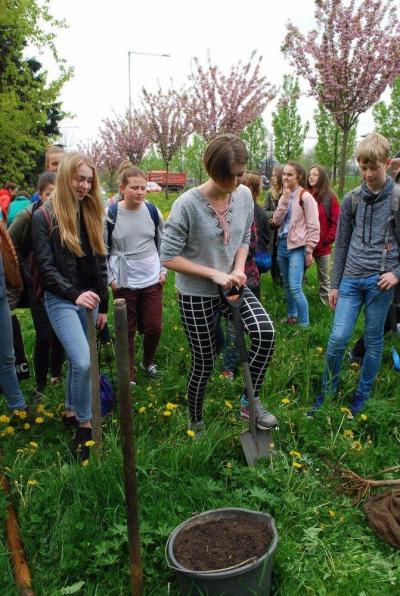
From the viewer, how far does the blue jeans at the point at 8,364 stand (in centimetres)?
365

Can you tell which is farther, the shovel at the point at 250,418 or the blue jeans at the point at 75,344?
the blue jeans at the point at 75,344

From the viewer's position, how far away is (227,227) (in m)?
3.08

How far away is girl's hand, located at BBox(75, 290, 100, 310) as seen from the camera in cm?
312

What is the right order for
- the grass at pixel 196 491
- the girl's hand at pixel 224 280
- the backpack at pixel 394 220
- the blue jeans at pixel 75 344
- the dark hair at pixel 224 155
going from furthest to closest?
1. the backpack at pixel 394 220
2. the blue jeans at pixel 75 344
3. the girl's hand at pixel 224 280
4. the dark hair at pixel 224 155
5. the grass at pixel 196 491

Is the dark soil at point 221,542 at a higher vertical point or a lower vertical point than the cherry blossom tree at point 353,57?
lower

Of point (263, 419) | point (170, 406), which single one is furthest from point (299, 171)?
point (263, 419)

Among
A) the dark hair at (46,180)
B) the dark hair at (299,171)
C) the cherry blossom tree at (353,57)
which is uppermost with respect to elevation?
the cherry blossom tree at (353,57)

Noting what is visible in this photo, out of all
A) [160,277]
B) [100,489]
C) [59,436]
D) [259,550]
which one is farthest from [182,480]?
[160,277]

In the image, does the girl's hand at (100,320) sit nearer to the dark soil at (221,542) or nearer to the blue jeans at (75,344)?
the blue jeans at (75,344)

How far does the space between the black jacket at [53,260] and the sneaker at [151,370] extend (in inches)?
60.5

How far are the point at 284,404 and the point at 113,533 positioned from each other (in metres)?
1.78

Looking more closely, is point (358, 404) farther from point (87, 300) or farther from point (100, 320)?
point (87, 300)

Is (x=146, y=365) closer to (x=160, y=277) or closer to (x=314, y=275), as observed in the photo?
(x=160, y=277)

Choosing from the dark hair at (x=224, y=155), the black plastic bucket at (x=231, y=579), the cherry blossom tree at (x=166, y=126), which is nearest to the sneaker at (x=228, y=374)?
the dark hair at (x=224, y=155)
